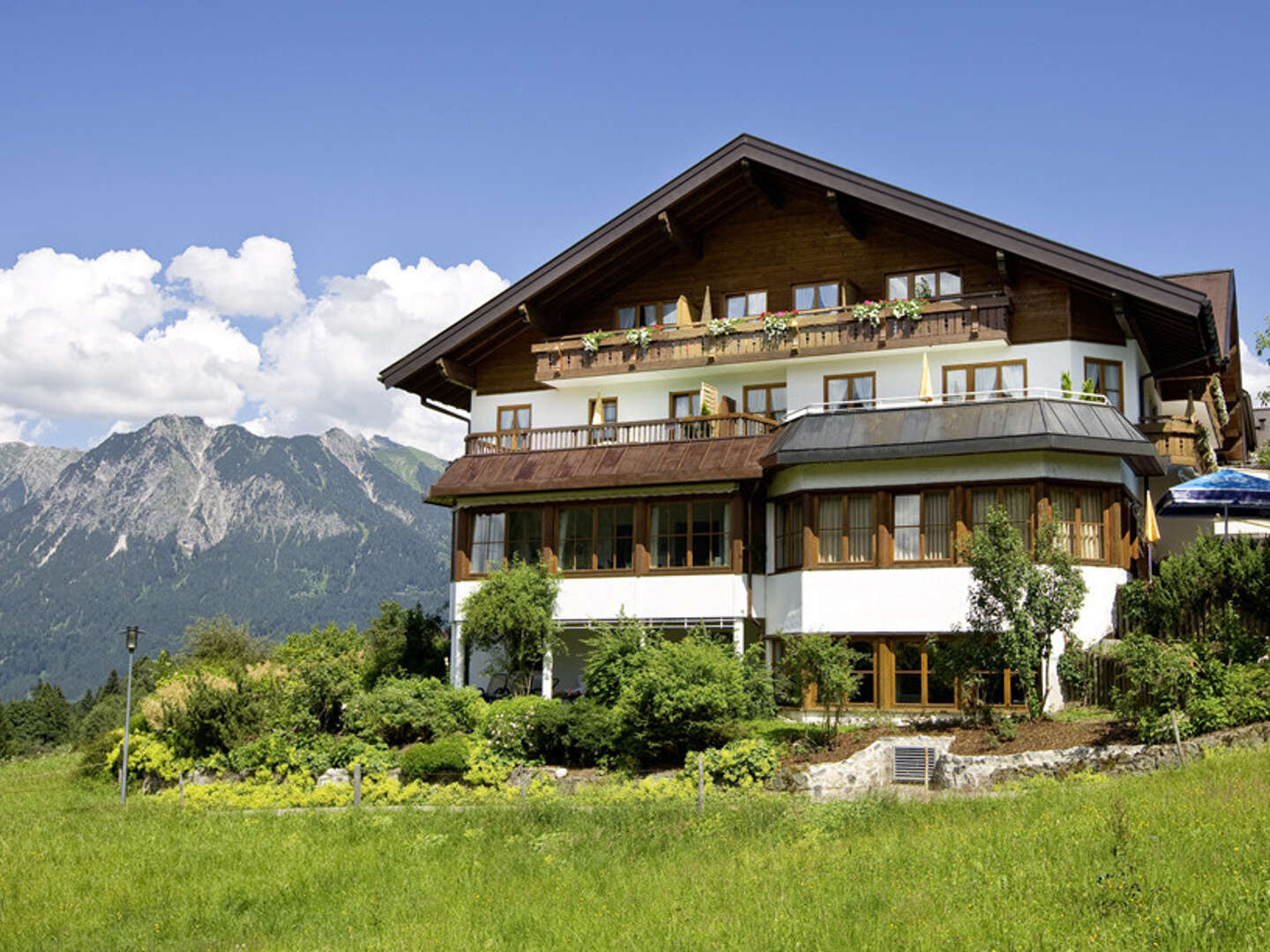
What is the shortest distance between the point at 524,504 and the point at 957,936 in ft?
71.7

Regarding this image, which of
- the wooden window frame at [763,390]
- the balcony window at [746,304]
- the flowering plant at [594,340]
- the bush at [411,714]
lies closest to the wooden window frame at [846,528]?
the wooden window frame at [763,390]

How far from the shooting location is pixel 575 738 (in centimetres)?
2725

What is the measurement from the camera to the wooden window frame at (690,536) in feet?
104

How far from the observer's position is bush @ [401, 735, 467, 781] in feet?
90.3

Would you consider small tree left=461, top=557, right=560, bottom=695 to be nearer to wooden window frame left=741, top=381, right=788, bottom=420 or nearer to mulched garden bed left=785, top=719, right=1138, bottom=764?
wooden window frame left=741, top=381, right=788, bottom=420

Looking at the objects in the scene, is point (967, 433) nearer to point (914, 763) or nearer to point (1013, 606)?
point (1013, 606)

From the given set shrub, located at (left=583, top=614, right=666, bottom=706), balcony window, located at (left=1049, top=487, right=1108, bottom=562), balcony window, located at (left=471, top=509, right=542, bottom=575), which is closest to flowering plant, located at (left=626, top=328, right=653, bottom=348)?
balcony window, located at (left=471, top=509, right=542, bottom=575)

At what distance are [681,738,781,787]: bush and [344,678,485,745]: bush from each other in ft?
21.0

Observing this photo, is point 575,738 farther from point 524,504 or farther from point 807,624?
point 524,504

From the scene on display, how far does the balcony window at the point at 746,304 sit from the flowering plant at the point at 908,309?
3814mm

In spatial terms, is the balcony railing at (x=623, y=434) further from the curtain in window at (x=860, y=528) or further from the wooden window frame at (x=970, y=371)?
the wooden window frame at (x=970, y=371)

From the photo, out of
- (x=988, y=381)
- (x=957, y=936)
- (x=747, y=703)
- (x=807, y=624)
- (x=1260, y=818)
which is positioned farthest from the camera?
(x=988, y=381)

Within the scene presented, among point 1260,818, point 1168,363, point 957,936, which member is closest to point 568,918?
point 957,936

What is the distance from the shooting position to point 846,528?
29844mm
